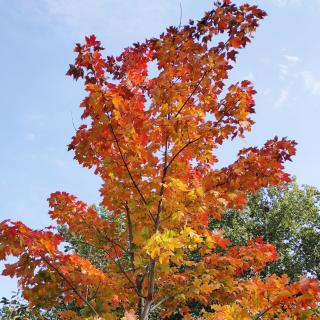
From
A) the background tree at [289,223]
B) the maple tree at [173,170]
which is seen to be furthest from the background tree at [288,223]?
the maple tree at [173,170]

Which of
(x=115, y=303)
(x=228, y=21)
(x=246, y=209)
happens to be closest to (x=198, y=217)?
(x=115, y=303)

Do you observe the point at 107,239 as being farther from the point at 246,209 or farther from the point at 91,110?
the point at 246,209

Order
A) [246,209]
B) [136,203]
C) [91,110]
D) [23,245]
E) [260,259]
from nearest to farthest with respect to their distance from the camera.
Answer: [23,245], [91,110], [136,203], [260,259], [246,209]

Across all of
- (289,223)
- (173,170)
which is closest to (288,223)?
(289,223)

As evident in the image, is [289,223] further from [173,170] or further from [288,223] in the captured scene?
[173,170]

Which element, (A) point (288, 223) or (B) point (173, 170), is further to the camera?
(A) point (288, 223)

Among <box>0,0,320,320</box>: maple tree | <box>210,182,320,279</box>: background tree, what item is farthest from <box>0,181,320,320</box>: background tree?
<box>0,0,320,320</box>: maple tree

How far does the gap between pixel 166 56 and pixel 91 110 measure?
144 centimetres

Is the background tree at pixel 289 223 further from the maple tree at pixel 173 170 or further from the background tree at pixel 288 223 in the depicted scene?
the maple tree at pixel 173 170

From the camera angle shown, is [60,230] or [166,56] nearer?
[166,56]

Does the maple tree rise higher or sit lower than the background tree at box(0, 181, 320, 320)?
lower

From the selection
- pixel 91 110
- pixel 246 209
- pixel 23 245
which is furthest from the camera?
pixel 246 209

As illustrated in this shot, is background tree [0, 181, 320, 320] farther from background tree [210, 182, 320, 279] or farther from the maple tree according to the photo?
the maple tree

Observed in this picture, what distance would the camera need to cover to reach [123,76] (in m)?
6.39
